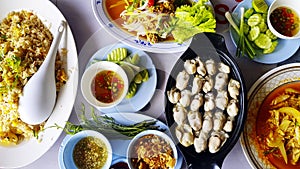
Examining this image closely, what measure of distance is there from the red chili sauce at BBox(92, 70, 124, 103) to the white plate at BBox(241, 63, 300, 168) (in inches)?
17.1

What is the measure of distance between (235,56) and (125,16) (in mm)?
403

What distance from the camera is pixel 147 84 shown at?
63.1 inches

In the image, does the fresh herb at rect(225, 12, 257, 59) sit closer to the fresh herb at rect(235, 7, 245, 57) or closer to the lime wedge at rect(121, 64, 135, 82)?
the fresh herb at rect(235, 7, 245, 57)

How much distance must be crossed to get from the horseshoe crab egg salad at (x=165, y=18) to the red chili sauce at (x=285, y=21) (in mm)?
209

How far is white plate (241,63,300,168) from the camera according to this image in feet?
5.03

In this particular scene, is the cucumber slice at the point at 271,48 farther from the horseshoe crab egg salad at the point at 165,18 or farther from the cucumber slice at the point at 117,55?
the cucumber slice at the point at 117,55

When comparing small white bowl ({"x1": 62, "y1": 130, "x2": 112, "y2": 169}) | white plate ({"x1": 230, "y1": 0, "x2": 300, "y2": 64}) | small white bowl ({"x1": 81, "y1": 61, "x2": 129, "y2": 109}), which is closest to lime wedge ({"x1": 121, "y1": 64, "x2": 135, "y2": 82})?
small white bowl ({"x1": 81, "y1": 61, "x2": 129, "y2": 109})

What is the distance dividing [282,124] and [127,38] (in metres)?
0.59

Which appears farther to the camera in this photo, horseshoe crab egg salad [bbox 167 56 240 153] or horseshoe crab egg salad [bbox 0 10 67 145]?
horseshoe crab egg salad [bbox 0 10 67 145]

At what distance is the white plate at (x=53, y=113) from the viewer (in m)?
1.59

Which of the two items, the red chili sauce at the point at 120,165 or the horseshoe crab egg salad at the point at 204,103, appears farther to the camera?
the red chili sauce at the point at 120,165

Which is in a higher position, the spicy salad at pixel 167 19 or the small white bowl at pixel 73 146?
the spicy salad at pixel 167 19

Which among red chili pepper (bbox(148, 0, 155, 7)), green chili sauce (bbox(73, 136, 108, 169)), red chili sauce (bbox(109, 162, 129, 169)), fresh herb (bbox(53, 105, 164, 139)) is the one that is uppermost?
red chili pepper (bbox(148, 0, 155, 7))

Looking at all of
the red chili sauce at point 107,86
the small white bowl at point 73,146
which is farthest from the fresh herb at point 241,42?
the small white bowl at point 73,146
